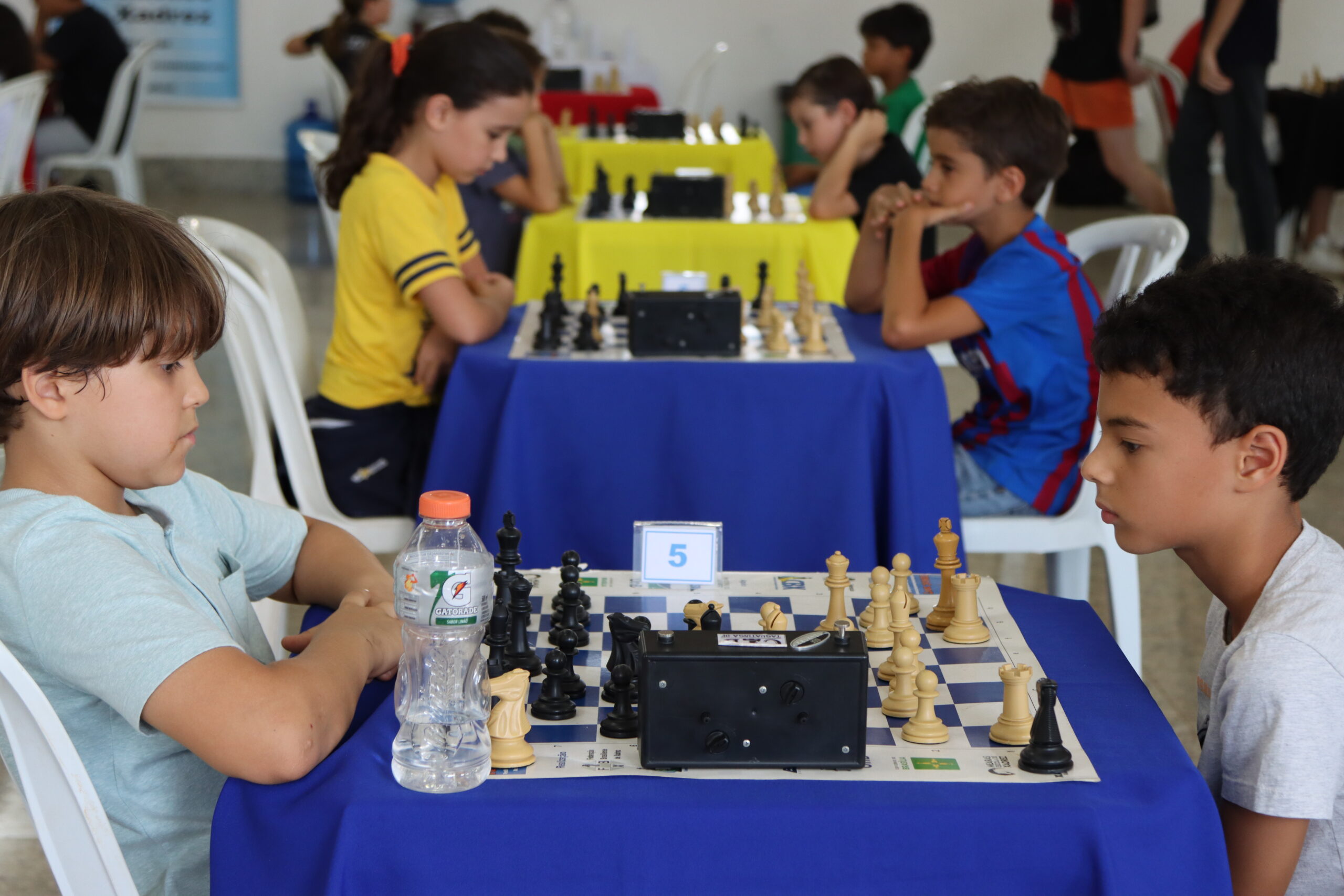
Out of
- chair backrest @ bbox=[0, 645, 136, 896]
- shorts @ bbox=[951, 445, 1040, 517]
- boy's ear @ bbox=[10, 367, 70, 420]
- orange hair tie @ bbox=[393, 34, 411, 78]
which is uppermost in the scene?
orange hair tie @ bbox=[393, 34, 411, 78]

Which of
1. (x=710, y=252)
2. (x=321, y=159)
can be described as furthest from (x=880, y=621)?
(x=321, y=159)

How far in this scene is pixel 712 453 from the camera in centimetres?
238

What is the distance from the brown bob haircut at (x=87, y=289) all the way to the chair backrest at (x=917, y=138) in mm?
4074

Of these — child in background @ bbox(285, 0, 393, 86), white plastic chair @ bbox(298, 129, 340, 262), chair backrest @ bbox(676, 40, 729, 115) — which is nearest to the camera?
white plastic chair @ bbox(298, 129, 340, 262)

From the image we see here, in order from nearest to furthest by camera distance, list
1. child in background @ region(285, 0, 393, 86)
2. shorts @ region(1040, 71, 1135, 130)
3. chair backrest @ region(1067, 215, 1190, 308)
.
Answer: chair backrest @ region(1067, 215, 1190, 308) → shorts @ region(1040, 71, 1135, 130) → child in background @ region(285, 0, 393, 86)

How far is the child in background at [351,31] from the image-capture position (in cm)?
691

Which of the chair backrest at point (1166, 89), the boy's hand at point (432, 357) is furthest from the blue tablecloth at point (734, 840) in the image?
the chair backrest at point (1166, 89)

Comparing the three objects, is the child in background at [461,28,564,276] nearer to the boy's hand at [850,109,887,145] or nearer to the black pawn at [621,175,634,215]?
the black pawn at [621,175,634,215]

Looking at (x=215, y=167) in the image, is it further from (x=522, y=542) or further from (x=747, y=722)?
(x=747, y=722)

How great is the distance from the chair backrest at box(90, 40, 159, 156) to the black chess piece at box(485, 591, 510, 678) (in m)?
5.48

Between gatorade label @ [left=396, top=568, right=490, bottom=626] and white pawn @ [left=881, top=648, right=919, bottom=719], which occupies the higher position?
gatorade label @ [left=396, top=568, right=490, bottom=626]

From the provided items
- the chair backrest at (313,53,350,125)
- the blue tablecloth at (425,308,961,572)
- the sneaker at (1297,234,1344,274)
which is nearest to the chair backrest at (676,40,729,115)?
the chair backrest at (313,53,350,125)

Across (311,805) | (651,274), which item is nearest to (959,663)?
(311,805)

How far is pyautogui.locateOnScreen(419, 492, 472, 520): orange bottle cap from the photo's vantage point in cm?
114
